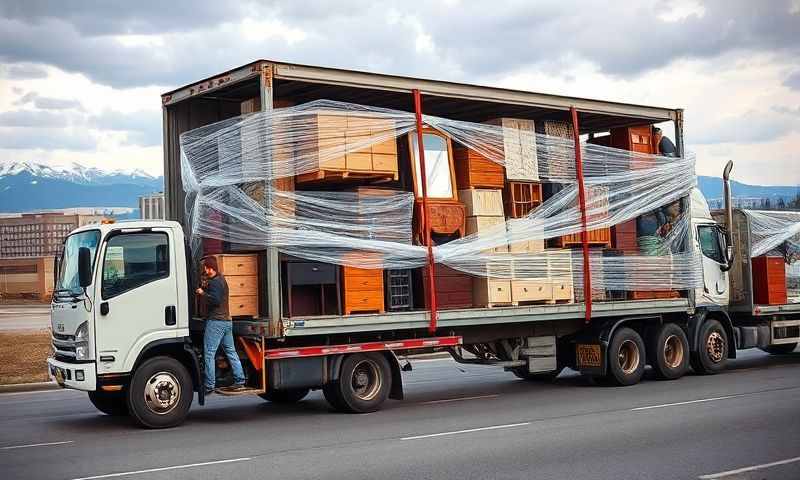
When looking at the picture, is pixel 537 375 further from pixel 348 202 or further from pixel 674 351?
pixel 348 202

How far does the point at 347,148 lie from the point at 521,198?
3308 millimetres

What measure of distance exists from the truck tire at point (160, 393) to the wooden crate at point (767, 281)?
1149cm

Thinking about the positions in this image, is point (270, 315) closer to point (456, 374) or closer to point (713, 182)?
point (456, 374)

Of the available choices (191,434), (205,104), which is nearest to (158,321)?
(191,434)

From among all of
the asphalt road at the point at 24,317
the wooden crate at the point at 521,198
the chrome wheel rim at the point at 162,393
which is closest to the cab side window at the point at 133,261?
the chrome wheel rim at the point at 162,393

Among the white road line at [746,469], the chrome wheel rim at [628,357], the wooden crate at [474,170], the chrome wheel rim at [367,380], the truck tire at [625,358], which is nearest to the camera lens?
the white road line at [746,469]

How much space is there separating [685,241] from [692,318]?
1.35 m

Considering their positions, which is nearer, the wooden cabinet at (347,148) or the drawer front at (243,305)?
the drawer front at (243,305)

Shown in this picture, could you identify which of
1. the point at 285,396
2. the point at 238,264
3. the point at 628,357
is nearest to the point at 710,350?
the point at 628,357

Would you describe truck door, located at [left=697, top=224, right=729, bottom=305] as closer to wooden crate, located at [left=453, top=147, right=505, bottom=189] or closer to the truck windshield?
wooden crate, located at [left=453, top=147, right=505, bottom=189]

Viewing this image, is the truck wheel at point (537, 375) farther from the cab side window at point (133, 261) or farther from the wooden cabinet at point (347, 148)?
the cab side window at point (133, 261)

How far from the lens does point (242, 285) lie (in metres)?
12.1

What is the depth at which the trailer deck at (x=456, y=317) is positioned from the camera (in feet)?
39.1

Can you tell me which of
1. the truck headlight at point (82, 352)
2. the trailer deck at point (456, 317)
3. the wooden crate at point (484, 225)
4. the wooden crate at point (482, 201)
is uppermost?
the wooden crate at point (482, 201)
